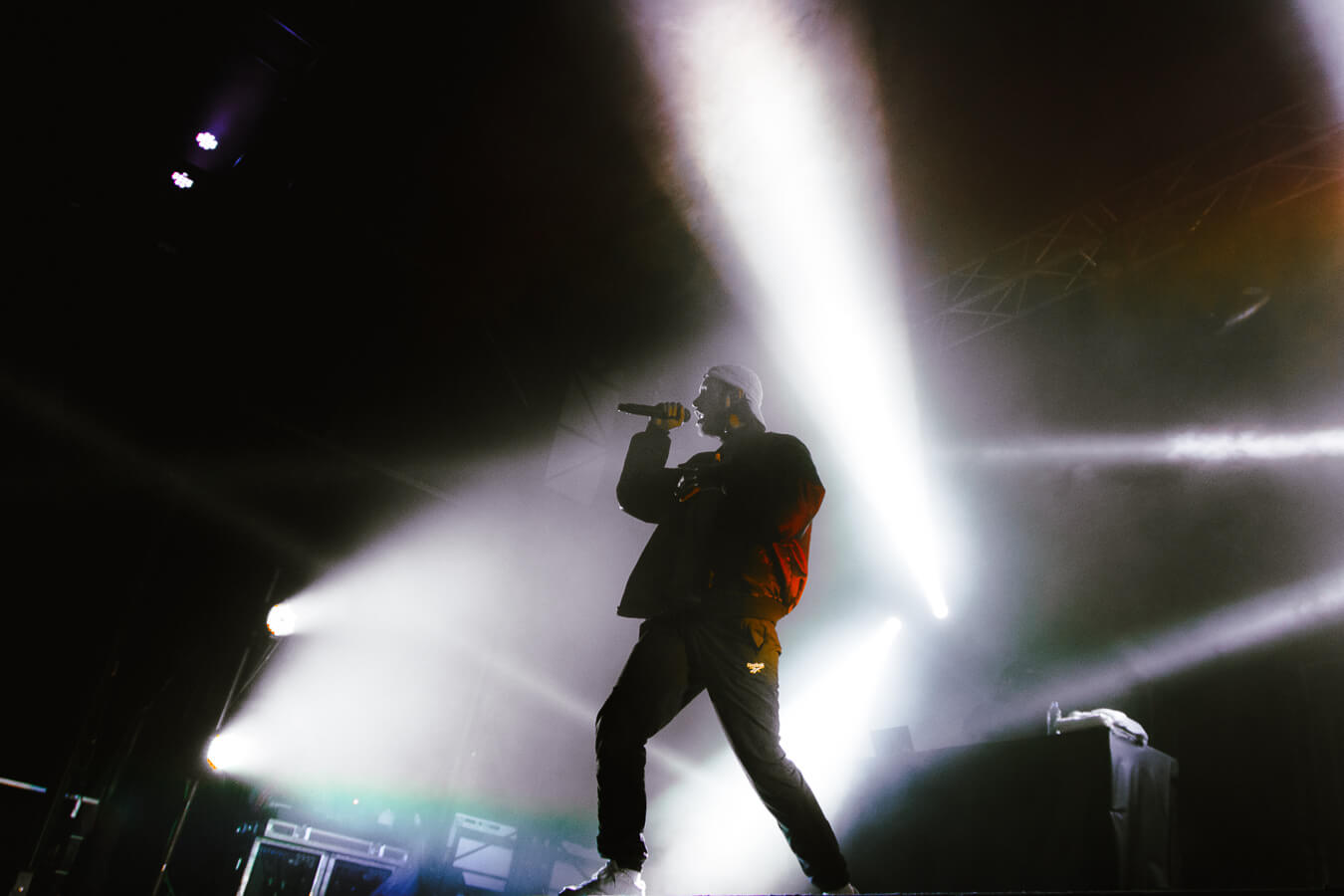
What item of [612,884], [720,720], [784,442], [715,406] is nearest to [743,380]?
[715,406]

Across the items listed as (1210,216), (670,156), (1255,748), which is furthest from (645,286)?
(1255,748)

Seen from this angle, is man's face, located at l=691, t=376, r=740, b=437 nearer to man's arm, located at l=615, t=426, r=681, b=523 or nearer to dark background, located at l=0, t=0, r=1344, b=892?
man's arm, located at l=615, t=426, r=681, b=523

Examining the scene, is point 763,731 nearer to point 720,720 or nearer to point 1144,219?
point 720,720

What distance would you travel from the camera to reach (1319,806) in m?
4.30

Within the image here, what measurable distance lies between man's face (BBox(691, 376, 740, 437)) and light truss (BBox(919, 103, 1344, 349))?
3907 mm

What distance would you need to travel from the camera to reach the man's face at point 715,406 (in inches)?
106

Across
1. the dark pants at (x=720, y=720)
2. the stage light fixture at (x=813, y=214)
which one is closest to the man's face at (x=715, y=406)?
the dark pants at (x=720, y=720)

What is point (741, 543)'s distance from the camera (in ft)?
7.52

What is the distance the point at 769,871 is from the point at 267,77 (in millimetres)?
5762

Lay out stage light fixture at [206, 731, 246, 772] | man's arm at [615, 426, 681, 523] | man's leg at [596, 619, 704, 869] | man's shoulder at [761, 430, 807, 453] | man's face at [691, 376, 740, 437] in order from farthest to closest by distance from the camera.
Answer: stage light fixture at [206, 731, 246, 772], man's face at [691, 376, 740, 437], man's arm at [615, 426, 681, 523], man's shoulder at [761, 430, 807, 453], man's leg at [596, 619, 704, 869]

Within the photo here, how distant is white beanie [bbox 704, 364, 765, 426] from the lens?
2723 millimetres

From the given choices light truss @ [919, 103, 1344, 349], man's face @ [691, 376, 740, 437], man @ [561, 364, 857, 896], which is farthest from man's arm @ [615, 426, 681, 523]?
light truss @ [919, 103, 1344, 349]

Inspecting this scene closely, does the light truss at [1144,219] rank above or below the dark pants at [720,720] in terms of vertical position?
above

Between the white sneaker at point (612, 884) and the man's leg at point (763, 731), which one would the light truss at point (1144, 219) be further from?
the white sneaker at point (612, 884)
